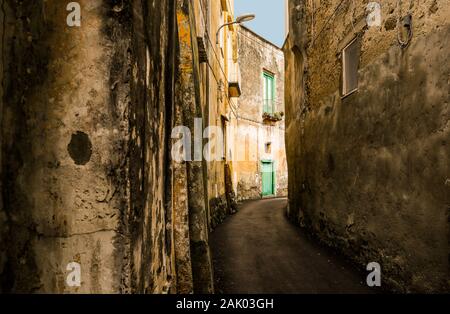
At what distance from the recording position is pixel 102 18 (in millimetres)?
1932

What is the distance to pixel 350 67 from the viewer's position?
5.77 metres

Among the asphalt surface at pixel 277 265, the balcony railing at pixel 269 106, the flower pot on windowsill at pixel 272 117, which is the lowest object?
the asphalt surface at pixel 277 265

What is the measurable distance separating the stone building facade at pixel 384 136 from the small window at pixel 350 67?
0.02 meters

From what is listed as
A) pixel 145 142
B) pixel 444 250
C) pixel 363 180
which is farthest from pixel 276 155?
pixel 145 142

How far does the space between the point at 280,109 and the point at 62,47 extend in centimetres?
1922

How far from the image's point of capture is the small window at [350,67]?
552 centimetres

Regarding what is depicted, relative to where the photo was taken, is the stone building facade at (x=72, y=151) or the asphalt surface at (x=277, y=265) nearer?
the stone building facade at (x=72, y=151)

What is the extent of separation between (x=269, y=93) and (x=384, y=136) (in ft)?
53.0

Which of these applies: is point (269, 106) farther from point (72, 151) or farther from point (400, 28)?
point (72, 151)

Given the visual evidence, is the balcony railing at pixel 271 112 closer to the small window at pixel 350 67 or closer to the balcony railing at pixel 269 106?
the balcony railing at pixel 269 106

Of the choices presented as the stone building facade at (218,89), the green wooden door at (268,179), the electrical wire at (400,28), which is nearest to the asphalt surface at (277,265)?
the stone building facade at (218,89)

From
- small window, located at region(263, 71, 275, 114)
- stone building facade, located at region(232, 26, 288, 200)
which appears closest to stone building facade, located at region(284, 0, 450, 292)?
stone building facade, located at region(232, 26, 288, 200)

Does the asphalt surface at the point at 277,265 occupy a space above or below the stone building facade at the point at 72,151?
below

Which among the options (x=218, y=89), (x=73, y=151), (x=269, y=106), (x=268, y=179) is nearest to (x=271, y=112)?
(x=269, y=106)
